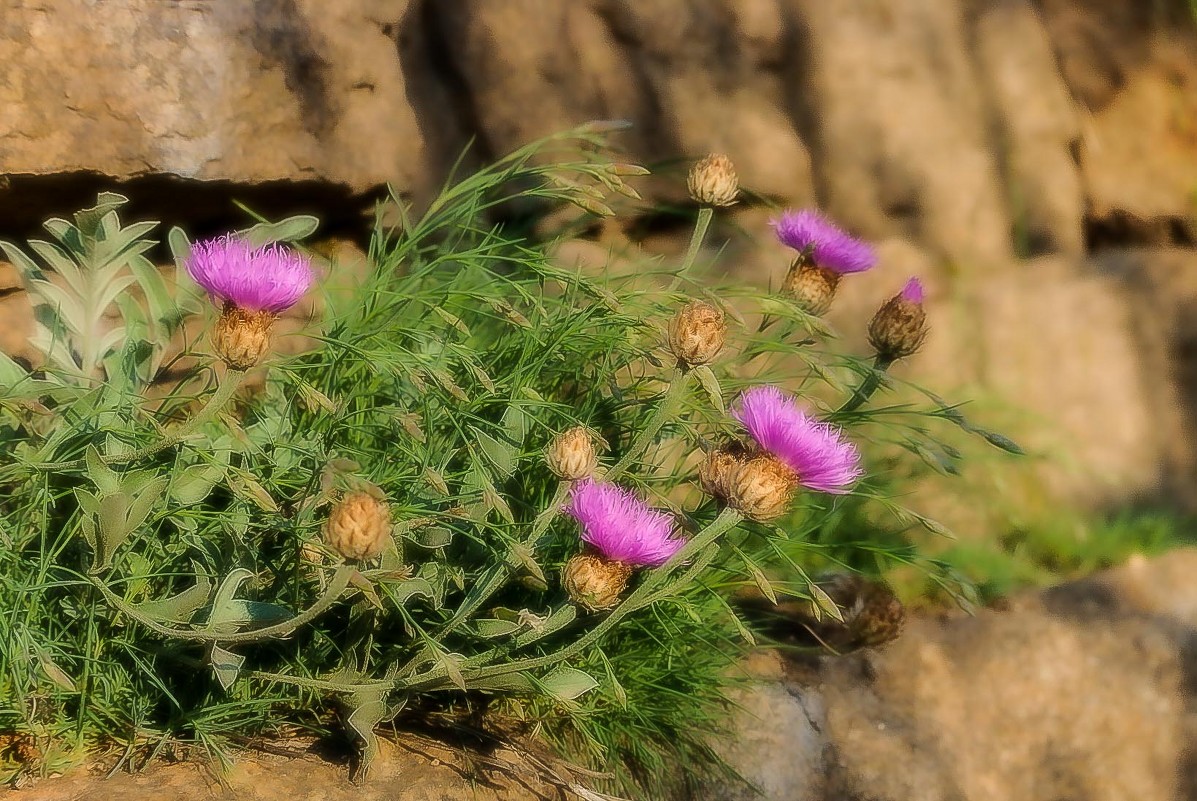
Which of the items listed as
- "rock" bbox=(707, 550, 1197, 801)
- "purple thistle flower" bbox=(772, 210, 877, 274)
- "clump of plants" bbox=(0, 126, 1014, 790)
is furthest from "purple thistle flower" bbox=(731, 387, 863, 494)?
"rock" bbox=(707, 550, 1197, 801)

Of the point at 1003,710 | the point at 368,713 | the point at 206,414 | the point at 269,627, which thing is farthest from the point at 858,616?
the point at 206,414

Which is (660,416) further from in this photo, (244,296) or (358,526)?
(244,296)

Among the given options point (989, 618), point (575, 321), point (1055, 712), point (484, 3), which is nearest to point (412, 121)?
point (484, 3)

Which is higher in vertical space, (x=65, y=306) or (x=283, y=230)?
(x=283, y=230)

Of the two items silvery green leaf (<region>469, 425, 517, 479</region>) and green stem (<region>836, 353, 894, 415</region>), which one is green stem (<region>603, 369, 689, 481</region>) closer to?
silvery green leaf (<region>469, 425, 517, 479</region>)

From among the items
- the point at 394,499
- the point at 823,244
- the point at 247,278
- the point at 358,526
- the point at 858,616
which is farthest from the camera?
the point at 858,616

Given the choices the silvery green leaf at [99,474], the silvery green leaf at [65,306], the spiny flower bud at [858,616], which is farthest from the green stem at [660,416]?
the silvery green leaf at [65,306]

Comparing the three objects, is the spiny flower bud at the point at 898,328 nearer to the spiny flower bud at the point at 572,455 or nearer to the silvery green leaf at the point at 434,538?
the spiny flower bud at the point at 572,455

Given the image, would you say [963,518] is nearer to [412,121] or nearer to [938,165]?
[938,165]
